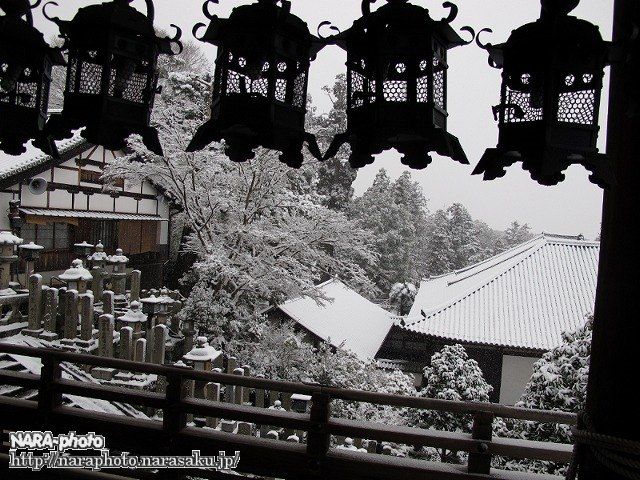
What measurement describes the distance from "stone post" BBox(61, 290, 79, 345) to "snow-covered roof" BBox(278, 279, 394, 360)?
903cm

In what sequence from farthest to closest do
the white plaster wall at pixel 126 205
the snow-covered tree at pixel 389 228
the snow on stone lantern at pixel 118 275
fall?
the snow-covered tree at pixel 389 228 < the white plaster wall at pixel 126 205 < the snow on stone lantern at pixel 118 275

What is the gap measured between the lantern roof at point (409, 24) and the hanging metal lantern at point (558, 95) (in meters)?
0.28

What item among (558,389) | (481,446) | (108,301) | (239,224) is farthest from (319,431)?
(239,224)

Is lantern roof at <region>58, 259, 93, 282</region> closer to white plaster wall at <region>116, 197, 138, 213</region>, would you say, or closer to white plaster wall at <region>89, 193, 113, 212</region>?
white plaster wall at <region>89, 193, 113, 212</region>

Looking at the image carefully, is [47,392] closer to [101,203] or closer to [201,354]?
[201,354]

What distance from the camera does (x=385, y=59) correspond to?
199cm

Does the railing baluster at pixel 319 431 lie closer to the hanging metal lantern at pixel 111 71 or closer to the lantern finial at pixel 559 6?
the hanging metal lantern at pixel 111 71

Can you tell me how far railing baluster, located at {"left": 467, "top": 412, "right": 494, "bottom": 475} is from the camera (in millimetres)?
3160

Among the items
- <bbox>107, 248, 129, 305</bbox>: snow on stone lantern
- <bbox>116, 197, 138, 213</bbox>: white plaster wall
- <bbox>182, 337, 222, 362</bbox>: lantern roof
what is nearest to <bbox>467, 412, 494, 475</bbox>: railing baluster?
<bbox>182, 337, 222, 362</bbox>: lantern roof

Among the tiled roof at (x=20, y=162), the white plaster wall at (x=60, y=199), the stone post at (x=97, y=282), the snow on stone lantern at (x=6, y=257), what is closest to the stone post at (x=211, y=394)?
the snow on stone lantern at (x=6, y=257)

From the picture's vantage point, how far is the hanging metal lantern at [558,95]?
1847mm

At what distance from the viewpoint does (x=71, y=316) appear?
751 cm

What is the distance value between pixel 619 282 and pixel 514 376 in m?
12.4

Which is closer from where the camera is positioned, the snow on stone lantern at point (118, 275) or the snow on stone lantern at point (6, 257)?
the snow on stone lantern at point (6, 257)
